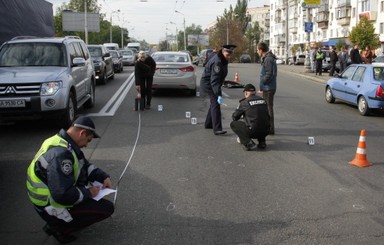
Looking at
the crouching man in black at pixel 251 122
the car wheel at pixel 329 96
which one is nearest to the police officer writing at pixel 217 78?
the crouching man in black at pixel 251 122

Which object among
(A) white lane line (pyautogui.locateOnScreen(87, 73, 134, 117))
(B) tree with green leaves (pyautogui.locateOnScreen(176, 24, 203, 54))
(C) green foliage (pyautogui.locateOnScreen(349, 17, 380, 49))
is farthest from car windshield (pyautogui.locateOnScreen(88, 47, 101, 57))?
(B) tree with green leaves (pyautogui.locateOnScreen(176, 24, 203, 54))

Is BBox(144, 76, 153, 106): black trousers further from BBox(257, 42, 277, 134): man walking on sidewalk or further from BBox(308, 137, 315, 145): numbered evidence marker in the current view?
BBox(308, 137, 315, 145): numbered evidence marker

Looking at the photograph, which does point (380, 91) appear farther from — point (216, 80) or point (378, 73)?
point (216, 80)

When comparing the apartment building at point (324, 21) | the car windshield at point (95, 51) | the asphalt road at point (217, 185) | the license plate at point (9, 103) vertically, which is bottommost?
the asphalt road at point (217, 185)

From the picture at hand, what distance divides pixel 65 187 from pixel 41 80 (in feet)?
18.8

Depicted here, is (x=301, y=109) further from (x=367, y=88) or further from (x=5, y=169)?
(x=5, y=169)

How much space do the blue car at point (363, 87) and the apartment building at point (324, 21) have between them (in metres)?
26.5

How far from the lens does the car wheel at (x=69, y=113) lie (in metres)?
9.52

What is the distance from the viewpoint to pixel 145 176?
632cm

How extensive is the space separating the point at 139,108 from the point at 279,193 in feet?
25.0

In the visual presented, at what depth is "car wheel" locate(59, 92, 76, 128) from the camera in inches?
375

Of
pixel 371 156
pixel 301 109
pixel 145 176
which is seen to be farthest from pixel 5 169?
pixel 301 109

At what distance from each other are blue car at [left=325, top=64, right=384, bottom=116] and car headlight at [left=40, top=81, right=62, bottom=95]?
8158mm

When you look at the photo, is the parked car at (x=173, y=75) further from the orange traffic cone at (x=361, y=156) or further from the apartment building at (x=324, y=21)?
the apartment building at (x=324, y=21)
